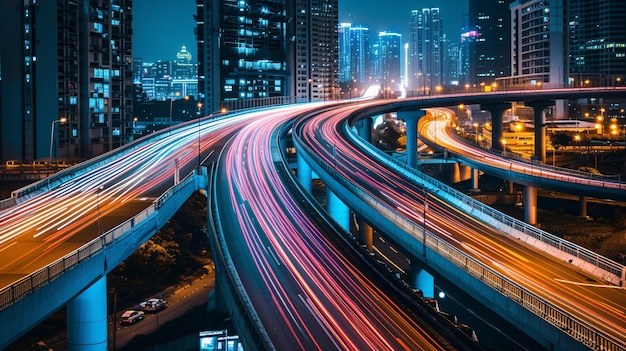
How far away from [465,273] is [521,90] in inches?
3124

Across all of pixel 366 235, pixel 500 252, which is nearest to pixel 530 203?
pixel 366 235

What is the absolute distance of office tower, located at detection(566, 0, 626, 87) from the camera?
175m

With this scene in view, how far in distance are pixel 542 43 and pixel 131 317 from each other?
122458 millimetres

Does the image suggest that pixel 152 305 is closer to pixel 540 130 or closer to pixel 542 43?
pixel 540 130

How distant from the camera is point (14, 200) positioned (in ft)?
127

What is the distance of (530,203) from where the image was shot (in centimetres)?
6856

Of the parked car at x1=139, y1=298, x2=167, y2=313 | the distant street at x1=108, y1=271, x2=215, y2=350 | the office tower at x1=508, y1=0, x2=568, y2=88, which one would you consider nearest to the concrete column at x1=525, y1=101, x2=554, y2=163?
the office tower at x1=508, y1=0, x2=568, y2=88

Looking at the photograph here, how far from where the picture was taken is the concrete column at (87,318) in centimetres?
2820

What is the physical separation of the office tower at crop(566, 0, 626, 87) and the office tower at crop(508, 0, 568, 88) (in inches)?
1319

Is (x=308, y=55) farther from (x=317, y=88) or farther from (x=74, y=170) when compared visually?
(x=74, y=170)

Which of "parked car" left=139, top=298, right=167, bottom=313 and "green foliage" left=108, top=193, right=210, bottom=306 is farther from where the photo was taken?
"green foliage" left=108, top=193, right=210, bottom=306

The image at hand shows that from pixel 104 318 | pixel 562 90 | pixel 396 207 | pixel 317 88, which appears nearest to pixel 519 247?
pixel 396 207

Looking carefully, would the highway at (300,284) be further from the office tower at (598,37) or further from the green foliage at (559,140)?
the office tower at (598,37)

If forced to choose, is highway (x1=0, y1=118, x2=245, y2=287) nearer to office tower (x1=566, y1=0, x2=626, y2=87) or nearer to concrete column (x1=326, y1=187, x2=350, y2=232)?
concrete column (x1=326, y1=187, x2=350, y2=232)
